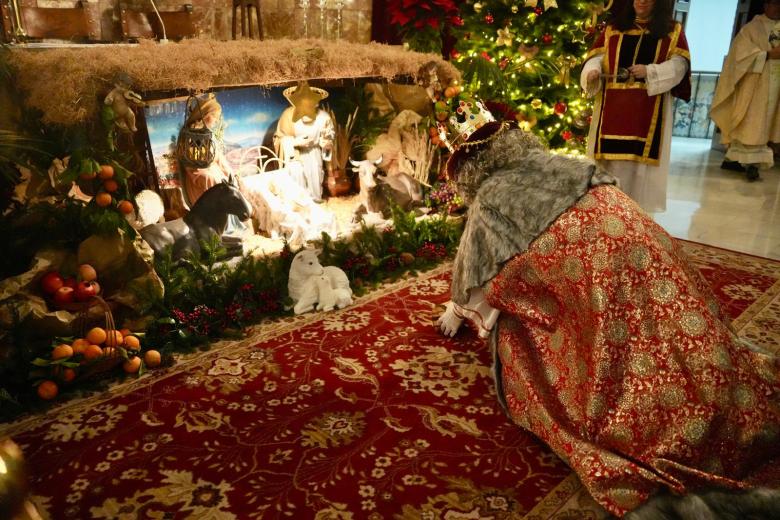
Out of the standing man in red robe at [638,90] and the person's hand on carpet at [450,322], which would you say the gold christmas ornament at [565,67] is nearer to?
the standing man in red robe at [638,90]

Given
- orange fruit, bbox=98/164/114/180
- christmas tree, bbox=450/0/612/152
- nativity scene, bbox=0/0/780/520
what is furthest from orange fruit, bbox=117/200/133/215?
christmas tree, bbox=450/0/612/152

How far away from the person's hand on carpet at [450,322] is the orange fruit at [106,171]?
1.82 metres

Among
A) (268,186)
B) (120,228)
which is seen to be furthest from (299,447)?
(268,186)

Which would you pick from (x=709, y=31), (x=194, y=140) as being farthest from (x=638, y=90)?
(x=709, y=31)

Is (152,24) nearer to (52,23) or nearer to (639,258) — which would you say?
(52,23)

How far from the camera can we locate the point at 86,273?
9.48ft

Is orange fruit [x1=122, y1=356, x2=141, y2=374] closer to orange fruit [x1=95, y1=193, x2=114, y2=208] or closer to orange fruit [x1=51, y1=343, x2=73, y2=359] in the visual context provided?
orange fruit [x1=51, y1=343, x2=73, y2=359]

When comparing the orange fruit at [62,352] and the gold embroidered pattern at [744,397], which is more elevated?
the gold embroidered pattern at [744,397]

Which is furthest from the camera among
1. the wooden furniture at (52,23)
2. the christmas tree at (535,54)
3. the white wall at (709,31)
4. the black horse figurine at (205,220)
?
the white wall at (709,31)

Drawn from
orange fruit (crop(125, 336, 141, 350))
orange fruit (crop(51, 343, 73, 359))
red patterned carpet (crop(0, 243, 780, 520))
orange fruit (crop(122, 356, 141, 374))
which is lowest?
red patterned carpet (crop(0, 243, 780, 520))

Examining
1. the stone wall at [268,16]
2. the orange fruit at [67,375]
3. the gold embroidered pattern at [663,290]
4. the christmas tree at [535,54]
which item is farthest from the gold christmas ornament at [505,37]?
the orange fruit at [67,375]

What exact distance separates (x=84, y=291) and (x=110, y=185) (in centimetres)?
51

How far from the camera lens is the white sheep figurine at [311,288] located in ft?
11.9

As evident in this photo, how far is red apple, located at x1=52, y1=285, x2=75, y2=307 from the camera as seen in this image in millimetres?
2820
